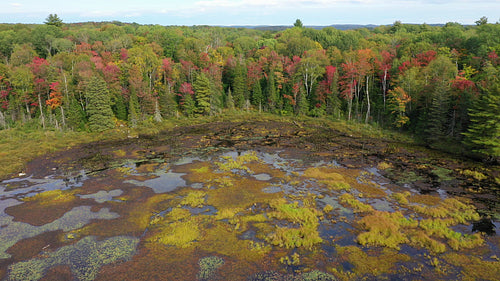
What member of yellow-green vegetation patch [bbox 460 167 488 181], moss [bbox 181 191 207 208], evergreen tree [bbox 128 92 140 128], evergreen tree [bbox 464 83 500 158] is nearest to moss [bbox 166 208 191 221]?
moss [bbox 181 191 207 208]

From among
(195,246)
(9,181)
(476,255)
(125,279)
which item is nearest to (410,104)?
(476,255)

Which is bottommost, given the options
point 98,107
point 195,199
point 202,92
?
point 195,199

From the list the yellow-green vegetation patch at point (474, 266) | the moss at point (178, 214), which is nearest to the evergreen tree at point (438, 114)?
the yellow-green vegetation patch at point (474, 266)

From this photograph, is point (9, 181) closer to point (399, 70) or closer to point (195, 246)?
point (195, 246)

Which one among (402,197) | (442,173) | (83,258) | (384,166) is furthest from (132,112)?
(442,173)

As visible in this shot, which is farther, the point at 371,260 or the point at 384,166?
the point at 384,166

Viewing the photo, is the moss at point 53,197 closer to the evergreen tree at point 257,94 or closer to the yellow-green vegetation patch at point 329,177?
the yellow-green vegetation patch at point 329,177

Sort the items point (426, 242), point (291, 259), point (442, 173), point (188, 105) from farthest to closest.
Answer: point (188, 105)
point (442, 173)
point (426, 242)
point (291, 259)

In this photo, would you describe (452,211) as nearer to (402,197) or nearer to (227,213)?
(402,197)

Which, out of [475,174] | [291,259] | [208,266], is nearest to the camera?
[208,266]
